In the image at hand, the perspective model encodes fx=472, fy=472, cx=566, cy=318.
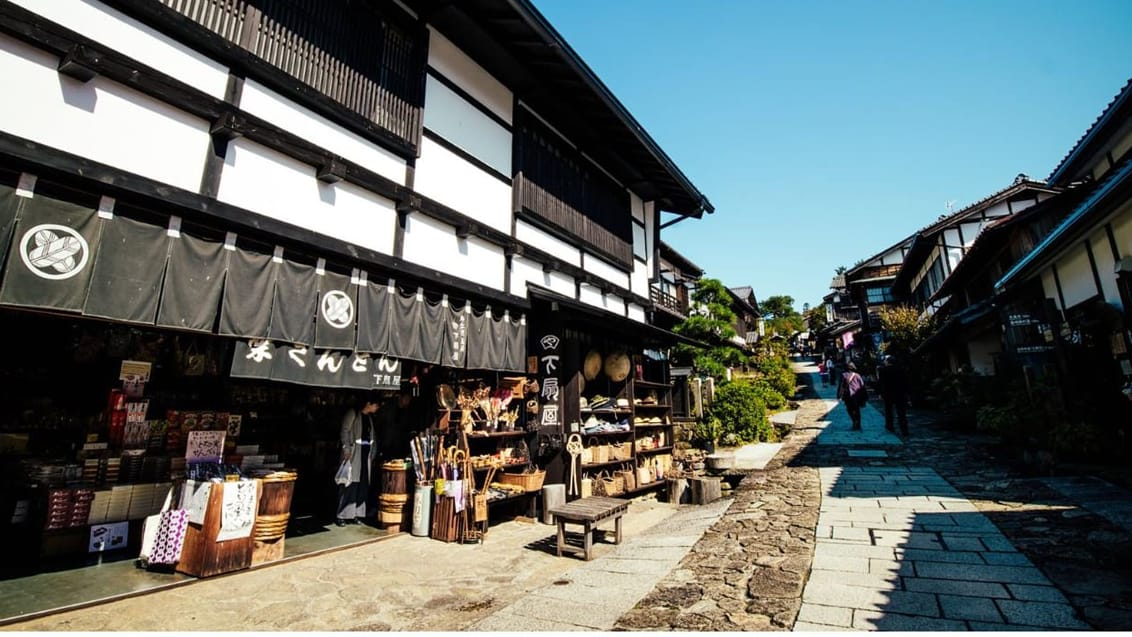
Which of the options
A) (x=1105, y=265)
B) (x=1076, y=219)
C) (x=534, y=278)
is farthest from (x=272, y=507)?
(x=1105, y=265)

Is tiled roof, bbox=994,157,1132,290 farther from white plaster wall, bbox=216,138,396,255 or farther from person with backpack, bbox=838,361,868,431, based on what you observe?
white plaster wall, bbox=216,138,396,255

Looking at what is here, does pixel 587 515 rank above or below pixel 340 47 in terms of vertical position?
below

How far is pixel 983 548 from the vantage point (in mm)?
5680

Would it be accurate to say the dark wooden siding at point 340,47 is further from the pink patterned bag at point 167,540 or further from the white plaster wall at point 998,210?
the white plaster wall at point 998,210

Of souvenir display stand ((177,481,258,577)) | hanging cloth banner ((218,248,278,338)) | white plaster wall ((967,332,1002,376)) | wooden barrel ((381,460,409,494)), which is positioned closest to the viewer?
hanging cloth banner ((218,248,278,338))

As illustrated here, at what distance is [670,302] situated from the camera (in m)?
30.1

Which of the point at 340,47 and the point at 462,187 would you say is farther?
the point at 462,187

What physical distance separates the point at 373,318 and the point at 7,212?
11.8 feet

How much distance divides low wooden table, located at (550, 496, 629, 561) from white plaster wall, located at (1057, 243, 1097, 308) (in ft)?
40.2

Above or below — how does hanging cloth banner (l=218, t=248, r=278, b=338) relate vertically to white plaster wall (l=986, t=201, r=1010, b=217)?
below

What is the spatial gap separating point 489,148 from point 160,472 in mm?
7621

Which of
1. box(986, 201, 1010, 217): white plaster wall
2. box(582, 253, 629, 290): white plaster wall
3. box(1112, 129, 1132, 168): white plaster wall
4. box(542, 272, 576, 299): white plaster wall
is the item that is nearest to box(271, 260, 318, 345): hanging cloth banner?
box(542, 272, 576, 299): white plaster wall

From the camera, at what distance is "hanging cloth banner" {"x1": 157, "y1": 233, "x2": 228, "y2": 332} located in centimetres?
495

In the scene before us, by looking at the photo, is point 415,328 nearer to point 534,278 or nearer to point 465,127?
point 534,278
